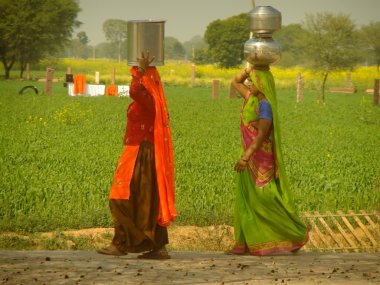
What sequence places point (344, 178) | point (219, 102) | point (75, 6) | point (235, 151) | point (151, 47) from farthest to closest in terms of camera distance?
point (75, 6) → point (219, 102) → point (235, 151) → point (344, 178) → point (151, 47)

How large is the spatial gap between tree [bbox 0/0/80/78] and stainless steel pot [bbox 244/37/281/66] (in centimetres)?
4776

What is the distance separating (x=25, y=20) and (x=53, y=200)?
4599 cm

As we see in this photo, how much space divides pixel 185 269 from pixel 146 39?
1.96m

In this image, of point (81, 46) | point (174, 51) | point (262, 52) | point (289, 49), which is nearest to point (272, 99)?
point (262, 52)

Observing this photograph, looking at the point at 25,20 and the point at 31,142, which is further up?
the point at 25,20

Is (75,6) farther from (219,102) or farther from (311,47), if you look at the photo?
(219,102)

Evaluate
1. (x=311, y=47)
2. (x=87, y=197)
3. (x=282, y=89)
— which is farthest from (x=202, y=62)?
Answer: (x=87, y=197)

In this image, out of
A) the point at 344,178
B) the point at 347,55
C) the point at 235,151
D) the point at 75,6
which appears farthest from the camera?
the point at 75,6

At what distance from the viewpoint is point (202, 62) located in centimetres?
10162

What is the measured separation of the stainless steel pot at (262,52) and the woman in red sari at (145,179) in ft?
2.93

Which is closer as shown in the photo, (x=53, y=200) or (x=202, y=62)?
(x=53, y=200)

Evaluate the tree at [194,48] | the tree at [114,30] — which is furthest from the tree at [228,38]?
the tree at [114,30]

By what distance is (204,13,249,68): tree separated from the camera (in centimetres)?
9288

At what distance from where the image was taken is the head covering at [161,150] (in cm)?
850
